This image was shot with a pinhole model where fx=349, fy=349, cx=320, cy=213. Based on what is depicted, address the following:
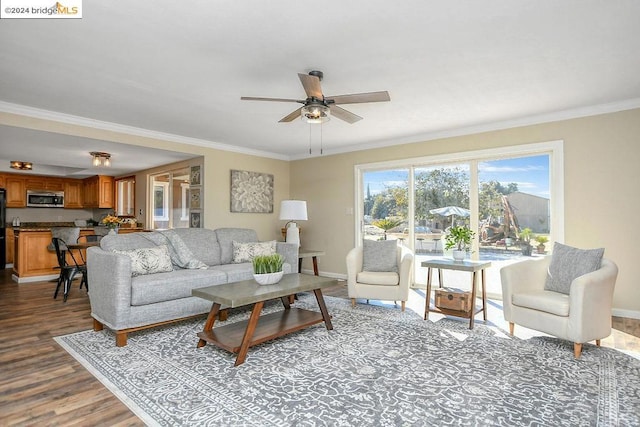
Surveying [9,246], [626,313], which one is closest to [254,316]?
[626,313]

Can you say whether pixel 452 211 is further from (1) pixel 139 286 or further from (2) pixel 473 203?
(1) pixel 139 286

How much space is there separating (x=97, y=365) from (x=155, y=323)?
0.64 meters

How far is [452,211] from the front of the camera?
Result: 207 inches

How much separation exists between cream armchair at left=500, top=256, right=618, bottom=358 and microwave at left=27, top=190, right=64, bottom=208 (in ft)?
31.8

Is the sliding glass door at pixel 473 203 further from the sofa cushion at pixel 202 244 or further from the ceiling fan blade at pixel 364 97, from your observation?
the ceiling fan blade at pixel 364 97

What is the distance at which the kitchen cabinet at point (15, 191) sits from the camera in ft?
25.5

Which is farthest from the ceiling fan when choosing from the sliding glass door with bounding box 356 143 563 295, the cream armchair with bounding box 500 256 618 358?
the sliding glass door with bounding box 356 143 563 295

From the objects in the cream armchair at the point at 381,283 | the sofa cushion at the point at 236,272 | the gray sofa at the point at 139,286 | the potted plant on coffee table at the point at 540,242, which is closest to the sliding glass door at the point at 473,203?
the potted plant on coffee table at the point at 540,242

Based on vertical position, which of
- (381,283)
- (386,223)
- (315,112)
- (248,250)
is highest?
(315,112)

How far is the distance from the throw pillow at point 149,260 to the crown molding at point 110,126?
7.00 ft

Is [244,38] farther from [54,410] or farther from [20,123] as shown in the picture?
[20,123]

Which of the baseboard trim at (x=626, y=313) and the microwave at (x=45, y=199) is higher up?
the microwave at (x=45, y=199)

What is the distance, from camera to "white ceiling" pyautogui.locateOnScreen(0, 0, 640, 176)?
224 centimetres

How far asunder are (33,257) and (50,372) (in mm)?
4534
